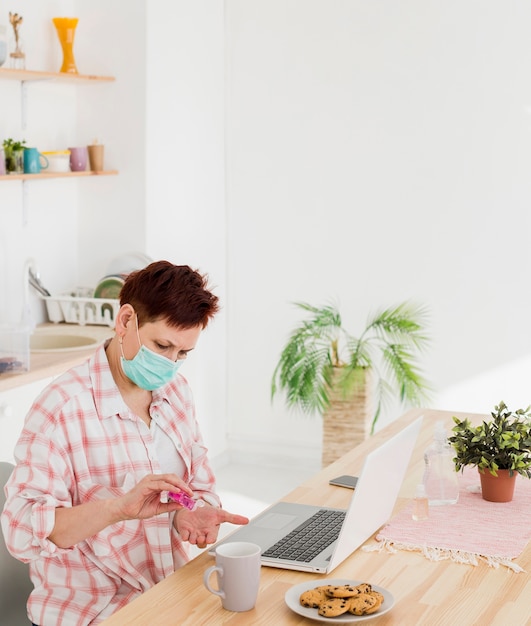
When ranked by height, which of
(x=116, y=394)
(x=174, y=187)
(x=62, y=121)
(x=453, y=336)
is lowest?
(x=453, y=336)

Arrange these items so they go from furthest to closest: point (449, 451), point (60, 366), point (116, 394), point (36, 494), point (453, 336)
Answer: point (453, 336), point (60, 366), point (449, 451), point (116, 394), point (36, 494)

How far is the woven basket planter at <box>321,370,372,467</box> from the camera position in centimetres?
438

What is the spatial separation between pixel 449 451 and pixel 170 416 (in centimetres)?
63

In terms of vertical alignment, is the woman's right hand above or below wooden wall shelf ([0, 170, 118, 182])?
below

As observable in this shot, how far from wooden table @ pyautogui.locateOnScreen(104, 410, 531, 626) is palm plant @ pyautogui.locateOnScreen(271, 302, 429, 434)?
2.49 m

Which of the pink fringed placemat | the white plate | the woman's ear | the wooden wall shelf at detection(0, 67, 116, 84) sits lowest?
the pink fringed placemat

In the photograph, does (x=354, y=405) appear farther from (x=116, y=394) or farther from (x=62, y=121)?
(x=116, y=394)

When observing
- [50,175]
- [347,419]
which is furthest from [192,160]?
[347,419]

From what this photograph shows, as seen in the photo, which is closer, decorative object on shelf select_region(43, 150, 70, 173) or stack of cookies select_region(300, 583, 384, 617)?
stack of cookies select_region(300, 583, 384, 617)

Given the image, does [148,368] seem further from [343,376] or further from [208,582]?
[343,376]

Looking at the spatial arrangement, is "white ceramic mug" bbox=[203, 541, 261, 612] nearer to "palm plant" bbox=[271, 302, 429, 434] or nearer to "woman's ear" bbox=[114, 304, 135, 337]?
"woman's ear" bbox=[114, 304, 135, 337]

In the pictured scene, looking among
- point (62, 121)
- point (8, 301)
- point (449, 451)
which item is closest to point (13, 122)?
point (62, 121)

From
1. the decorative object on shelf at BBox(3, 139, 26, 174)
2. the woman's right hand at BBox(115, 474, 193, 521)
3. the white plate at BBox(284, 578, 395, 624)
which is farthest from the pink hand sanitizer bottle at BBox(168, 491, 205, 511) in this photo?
the decorative object on shelf at BBox(3, 139, 26, 174)

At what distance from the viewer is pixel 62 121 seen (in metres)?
4.16
